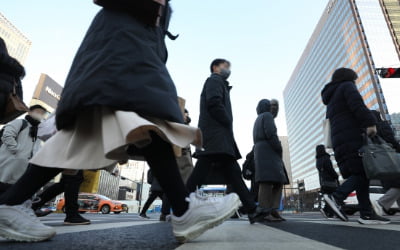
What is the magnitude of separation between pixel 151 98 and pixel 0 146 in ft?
12.2

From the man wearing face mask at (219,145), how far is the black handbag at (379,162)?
4.37 feet

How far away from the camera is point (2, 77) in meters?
2.13

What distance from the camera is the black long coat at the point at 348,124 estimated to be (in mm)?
2883

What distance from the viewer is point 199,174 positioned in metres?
2.87

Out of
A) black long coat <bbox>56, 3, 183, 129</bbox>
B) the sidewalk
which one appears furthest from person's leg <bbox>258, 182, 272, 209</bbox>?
black long coat <bbox>56, 3, 183, 129</bbox>

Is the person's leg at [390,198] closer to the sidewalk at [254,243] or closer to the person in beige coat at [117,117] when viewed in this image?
the sidewalk at [254,243]

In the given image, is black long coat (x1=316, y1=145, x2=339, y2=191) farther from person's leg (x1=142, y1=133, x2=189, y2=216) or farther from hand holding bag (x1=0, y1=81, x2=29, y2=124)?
hand holding bag (x1=0, y1=81, x2=29, y2=124)

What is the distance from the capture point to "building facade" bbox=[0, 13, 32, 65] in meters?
72.5

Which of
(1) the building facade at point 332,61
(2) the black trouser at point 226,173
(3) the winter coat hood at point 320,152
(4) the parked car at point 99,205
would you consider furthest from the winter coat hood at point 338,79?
(1) the building facade at point 332,61

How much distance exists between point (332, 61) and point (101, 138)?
79.5 meters

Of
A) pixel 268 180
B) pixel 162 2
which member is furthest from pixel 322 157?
pixel 162 2

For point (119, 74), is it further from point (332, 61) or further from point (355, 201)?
point (332, 61)

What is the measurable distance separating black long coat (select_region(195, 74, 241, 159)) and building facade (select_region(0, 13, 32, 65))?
88901mm

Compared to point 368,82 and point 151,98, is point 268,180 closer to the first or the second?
point 151,98
